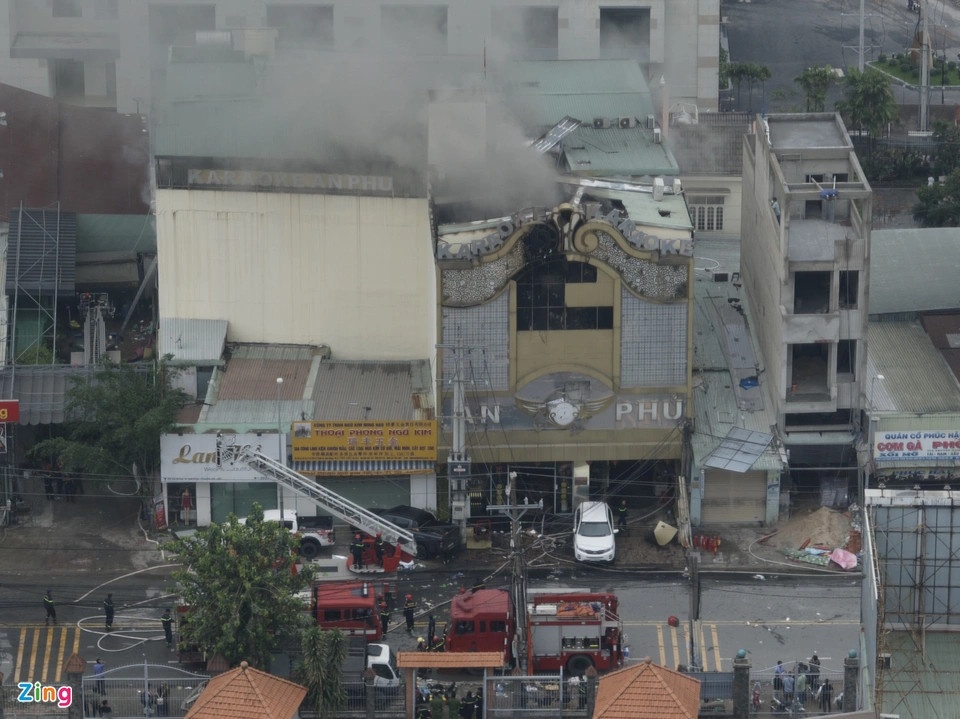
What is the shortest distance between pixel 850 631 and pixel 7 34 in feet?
186

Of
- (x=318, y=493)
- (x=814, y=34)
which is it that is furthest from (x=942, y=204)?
(x=318, y=493)

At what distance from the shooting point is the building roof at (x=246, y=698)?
69.2 meters

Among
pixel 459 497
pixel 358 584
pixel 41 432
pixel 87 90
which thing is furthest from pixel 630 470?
pixel 87 90

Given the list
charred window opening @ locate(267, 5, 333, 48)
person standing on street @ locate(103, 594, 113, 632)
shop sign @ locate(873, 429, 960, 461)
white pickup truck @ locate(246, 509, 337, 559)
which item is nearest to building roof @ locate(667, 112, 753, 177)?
charred window opening @ locate(267, 5, 333, 48)

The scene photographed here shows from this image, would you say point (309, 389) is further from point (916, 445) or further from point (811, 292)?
point (916, 445)

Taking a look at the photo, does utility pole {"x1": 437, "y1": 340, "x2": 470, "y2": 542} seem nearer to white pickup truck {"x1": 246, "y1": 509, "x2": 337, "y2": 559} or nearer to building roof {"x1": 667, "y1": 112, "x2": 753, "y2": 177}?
white pickup truck {"x1": 246, "y1": 509, "x2": 337, "y2": 559}

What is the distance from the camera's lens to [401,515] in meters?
85.2

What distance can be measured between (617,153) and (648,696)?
98.2 feet

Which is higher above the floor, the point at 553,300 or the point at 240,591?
the point at 553,300

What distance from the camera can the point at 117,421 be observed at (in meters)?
85.4

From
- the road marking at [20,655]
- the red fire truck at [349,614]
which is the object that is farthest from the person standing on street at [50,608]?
the red fire truck at [349,614]

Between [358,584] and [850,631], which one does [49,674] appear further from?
[850,631]

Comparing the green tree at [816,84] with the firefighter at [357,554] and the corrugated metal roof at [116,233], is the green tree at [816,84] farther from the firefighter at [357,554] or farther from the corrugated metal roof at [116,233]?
the firefighter at [357,554]

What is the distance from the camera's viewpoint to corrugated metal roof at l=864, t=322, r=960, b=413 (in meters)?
87.5
